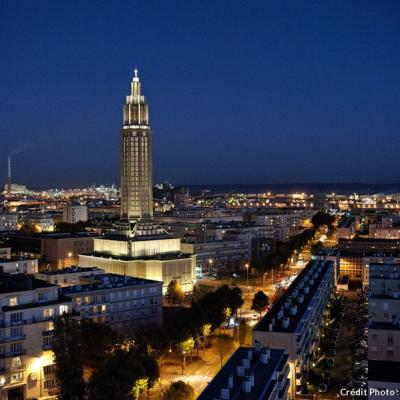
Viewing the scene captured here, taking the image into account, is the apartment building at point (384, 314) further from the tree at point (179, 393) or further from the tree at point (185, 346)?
the tree at point (179, 393)

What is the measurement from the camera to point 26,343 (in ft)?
64.2

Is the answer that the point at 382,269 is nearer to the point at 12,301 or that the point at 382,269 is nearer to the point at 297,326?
the point at 297,326

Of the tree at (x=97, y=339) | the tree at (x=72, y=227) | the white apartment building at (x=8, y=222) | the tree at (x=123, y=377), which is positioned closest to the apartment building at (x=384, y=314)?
the tree at (x=123, y=377)

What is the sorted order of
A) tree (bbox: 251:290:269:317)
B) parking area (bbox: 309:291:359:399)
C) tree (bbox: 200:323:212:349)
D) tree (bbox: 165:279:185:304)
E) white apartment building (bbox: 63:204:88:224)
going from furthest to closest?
white apartment building (bbox: 63:204:88:224), tree (bbox: 165:279:185:304), tree (bbox: 251:290:269:317), tree (bbox: 200:323:212:349), parking area (bbox: 309:291:359:399)

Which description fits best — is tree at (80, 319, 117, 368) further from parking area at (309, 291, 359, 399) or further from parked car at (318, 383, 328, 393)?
parked car at (318, 383, 328, 393)

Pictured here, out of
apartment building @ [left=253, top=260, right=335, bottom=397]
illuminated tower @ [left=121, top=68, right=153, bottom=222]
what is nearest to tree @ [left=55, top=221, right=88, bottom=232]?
illuminated tower @ [left=121, top=68, right=153, bottom=222]

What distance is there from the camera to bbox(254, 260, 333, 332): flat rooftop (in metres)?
20.7

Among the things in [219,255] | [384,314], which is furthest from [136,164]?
[384,314]

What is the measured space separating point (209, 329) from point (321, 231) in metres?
52.6

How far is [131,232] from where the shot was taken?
4175 centimetres

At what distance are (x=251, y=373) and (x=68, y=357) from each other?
5.47m

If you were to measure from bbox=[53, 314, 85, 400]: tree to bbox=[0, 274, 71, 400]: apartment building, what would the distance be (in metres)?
1.30

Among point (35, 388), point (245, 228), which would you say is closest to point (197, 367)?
point (35, 388)

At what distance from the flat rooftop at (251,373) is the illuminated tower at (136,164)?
2608 centimetres
